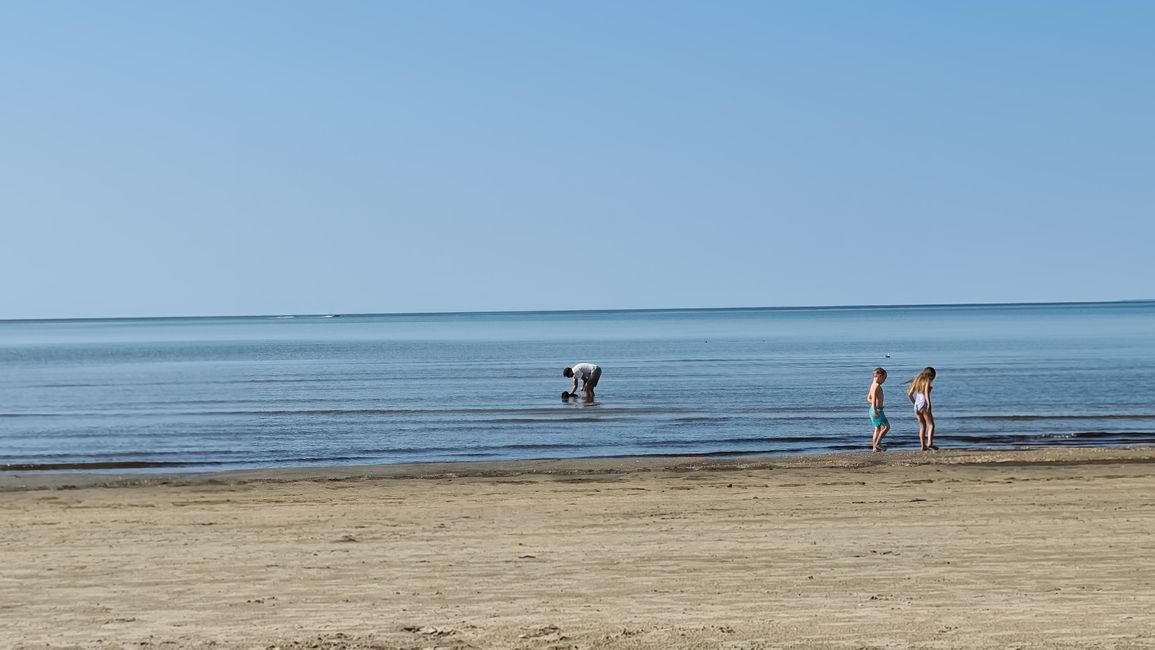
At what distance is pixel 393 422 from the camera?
3059cm

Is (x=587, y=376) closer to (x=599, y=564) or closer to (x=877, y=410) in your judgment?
(x=877, y=410)

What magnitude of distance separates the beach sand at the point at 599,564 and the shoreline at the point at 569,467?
1.44 meters

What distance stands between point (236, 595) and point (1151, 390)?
34093 millimetres

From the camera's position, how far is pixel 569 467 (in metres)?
19.4

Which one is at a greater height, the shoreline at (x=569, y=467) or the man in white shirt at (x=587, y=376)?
the man in white shirt at (x=587, y=376)

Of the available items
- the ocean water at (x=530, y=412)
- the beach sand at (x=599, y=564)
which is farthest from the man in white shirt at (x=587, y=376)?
the beach sand at (x=599, y=564)

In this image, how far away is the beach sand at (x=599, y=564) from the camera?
8047 mm

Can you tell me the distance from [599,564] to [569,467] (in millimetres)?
9055

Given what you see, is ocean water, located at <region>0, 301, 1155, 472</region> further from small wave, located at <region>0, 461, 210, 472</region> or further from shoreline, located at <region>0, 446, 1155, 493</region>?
shoreline, located at <region>0, 446, 1155, 493</region>

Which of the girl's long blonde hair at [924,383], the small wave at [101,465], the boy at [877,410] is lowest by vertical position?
the small wave at [101,465]

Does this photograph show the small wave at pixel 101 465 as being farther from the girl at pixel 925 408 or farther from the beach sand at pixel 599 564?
the girl at pixel 925 408

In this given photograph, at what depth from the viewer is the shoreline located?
60.7ft

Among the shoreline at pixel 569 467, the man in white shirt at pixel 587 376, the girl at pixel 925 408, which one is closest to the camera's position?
the shoreline at pixel 569 467

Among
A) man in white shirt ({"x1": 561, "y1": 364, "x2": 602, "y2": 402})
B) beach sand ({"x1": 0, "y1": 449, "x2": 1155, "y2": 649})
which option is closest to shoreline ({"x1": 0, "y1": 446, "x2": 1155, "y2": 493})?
beach sand ({"x1": 0, "y1": 449, "x2": 1155, "y2": 649})
